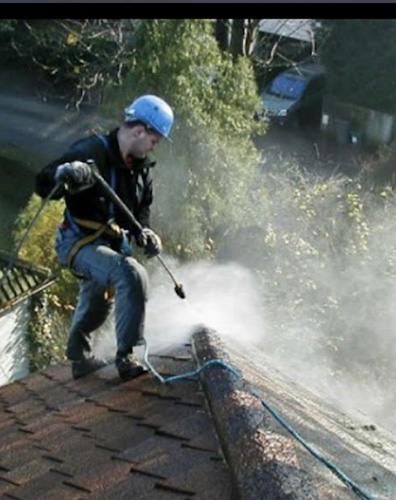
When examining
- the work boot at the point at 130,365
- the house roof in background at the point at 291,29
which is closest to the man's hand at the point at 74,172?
the work boot at the point at 130,365

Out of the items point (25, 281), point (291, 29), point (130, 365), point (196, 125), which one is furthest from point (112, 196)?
point (291, 29)

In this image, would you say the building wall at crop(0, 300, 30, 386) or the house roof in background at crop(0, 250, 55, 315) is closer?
the house roof in background at crop(0, 250, 55, 315)

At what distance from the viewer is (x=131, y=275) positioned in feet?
8.32

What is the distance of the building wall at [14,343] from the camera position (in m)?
6.98

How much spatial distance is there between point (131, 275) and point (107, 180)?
0.27 meters

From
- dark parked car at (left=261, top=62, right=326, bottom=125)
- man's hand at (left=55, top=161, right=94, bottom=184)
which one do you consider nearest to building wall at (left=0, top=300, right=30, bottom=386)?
dark parked car at (left=261, top=62, right=326, bottom=125)

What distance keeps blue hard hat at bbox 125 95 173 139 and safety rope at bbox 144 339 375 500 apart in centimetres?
62

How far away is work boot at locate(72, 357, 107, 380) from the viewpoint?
9.74 ft

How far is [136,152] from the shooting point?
8.43 feet

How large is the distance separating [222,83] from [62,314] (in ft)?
7.07

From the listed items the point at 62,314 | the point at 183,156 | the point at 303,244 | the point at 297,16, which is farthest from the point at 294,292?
the point at 297,16

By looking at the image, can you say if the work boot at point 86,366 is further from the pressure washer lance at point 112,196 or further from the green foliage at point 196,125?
the green foliage at point 196,125

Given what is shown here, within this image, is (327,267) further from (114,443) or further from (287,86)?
(114,443)

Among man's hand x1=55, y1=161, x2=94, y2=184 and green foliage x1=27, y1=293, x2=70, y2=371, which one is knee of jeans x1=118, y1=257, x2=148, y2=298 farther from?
green foliage x1=27, y1=293, x2=70, y2=371
